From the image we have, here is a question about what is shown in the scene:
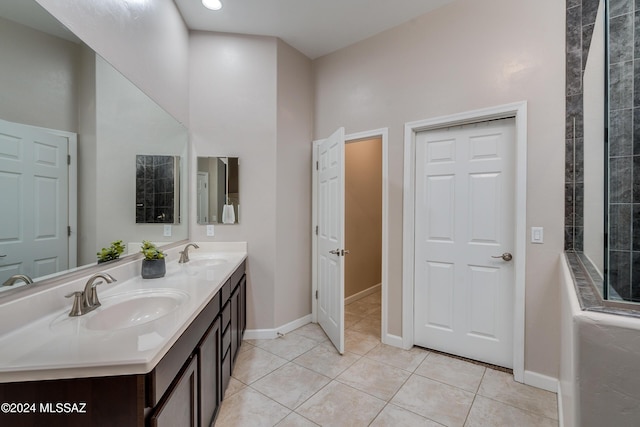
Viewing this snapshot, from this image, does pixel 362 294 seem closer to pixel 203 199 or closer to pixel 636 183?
pixel 203 199

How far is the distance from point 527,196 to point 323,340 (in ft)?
6.96

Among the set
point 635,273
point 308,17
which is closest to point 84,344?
point 635,273

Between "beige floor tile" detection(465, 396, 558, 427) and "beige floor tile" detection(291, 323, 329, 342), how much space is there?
4.49 ft

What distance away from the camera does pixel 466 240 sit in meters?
2.34

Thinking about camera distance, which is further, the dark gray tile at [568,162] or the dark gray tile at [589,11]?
the dark gray tile at [568,162]

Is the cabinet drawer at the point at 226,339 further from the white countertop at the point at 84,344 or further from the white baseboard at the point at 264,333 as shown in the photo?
the white baseboard at the point at 264,333

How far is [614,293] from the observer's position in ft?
3.20

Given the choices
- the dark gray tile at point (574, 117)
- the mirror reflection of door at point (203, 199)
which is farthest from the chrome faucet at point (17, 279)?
the dark gray tile at point (574, 117)

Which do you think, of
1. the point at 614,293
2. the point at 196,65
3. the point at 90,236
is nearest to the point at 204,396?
the point at 90,236

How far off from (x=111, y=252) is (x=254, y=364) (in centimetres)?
139

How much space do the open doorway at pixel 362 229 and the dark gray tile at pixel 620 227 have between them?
2.50 m

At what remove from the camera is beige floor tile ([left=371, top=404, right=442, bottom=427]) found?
1.65 meters

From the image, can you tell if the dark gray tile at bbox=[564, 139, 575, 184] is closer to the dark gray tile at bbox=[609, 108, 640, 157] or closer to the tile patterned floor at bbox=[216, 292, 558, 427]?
the dark gray tile at bbox=[609, 108, 640, 157]

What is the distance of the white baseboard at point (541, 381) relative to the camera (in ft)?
6.30
